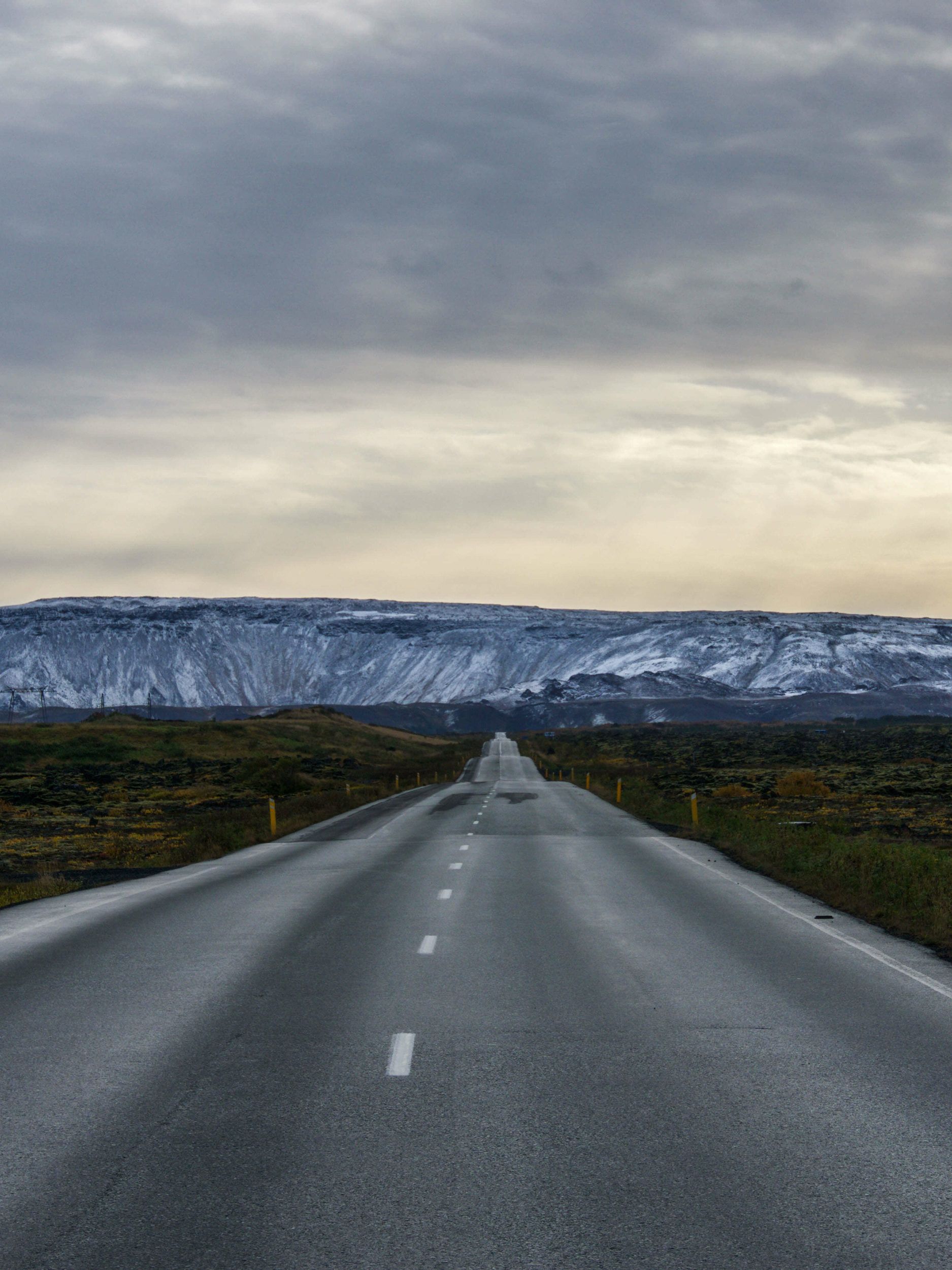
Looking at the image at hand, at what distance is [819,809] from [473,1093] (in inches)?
1569

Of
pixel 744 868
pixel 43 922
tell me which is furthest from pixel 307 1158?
pixel 744 868

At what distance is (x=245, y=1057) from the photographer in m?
9.02

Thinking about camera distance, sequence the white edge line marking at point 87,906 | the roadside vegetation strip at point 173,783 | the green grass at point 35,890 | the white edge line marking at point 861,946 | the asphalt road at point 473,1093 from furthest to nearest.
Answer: the roadside vegetation strip at point 173,783 < the green grass at point 35,890 < the white edge line marking at point 87,906 < the white edge line marking at point 861,946 < the asphalt road at point 473,1093

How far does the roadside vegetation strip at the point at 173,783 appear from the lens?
105ft

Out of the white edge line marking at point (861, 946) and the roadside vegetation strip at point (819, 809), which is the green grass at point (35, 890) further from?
the roadside vegetation strip at point (819, 809)

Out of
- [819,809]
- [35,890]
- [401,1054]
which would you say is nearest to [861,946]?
[401,1054]

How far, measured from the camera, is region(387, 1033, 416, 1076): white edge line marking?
28.3ft

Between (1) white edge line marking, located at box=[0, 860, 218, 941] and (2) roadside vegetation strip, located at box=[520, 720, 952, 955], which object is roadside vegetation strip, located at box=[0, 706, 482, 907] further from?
(2) roadside vegetation strip, located at box=[520, 720, 952, 955]

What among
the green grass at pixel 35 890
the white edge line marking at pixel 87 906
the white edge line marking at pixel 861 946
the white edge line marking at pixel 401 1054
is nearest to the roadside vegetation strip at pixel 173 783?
the green grass at pixel 35 890

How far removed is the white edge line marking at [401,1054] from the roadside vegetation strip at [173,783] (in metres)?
12.6

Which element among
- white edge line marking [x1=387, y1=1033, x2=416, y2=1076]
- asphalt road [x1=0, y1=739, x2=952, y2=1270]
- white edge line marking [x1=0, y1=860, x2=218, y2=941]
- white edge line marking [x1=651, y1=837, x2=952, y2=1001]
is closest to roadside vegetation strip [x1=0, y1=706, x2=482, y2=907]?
white edge line marking [x1=0, y1=860, x2=218, y2=941]

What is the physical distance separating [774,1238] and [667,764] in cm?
8445

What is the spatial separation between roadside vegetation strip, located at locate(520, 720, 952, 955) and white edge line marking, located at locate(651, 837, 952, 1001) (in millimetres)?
787

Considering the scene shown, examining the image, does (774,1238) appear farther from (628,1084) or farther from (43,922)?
(43,922)
